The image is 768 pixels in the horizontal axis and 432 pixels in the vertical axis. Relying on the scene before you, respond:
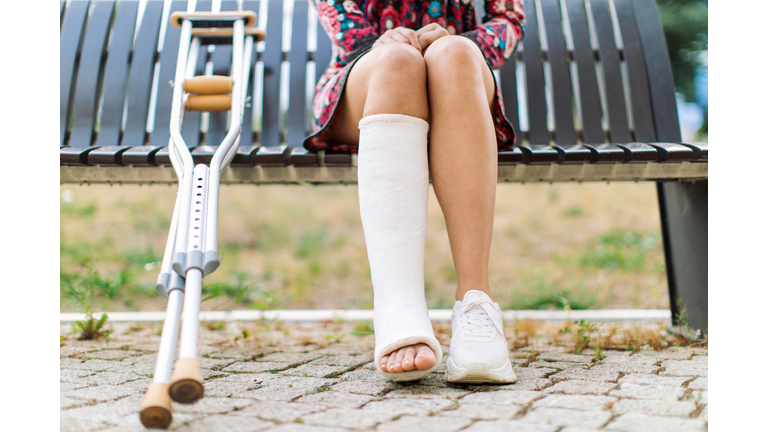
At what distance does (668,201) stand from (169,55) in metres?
1.93

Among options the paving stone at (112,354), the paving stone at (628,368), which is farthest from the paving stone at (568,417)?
the paving stone at (112,354)

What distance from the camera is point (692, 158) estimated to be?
1.43 m

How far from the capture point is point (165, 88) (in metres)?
1.84

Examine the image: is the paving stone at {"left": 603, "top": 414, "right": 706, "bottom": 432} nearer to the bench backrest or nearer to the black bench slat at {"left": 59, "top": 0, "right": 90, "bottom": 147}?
the bench backrest

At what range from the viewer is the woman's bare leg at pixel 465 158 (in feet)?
3.59

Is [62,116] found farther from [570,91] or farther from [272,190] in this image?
[272,190]

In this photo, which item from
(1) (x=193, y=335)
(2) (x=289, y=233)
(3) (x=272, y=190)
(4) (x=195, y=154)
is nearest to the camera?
(1) (x=193, y=335)

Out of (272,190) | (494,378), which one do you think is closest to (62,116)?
(494,378)

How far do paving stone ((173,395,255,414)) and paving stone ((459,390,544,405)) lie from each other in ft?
1.36

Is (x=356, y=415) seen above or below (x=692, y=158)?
below

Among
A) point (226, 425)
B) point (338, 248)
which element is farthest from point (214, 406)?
point (338, 248)

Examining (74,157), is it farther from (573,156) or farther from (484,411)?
(573,156)

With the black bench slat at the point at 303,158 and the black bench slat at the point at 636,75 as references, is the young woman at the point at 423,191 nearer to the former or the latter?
the black bench slat at the point at 303,158

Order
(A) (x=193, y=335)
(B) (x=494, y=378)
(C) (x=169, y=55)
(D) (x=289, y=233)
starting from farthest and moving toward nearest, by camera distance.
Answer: (D) (x=289, y=233), (C) (x=169, y=55), (B) (x=494, y=378), (A) (x=193, y=335)
